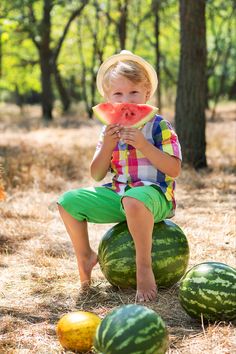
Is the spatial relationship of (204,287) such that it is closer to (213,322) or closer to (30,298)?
(213,322)

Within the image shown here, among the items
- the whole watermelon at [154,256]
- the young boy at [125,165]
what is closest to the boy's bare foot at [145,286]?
the young boy at [125,165]

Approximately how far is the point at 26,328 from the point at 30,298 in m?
0.57

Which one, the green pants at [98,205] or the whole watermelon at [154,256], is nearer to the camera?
the whole watermelon at [154,256]

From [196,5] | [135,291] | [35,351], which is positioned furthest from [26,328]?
[196,5]

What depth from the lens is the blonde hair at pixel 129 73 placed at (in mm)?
3631

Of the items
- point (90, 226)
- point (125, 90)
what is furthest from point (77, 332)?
point (90, 226)

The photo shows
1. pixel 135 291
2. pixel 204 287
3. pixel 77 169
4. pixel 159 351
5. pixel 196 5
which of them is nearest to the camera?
pixel 159 351

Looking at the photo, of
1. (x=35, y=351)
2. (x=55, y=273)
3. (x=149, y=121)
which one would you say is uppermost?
(x=149, y=121)

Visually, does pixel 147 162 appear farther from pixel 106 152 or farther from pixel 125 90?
pixel 125 90

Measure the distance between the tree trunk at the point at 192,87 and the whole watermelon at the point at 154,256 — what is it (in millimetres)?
4578

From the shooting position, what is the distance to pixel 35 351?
2.80 meters

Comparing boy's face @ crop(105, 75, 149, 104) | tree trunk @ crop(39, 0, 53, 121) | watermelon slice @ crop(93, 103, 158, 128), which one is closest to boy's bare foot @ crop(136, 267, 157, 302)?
watermelon slice @ crop(93, 103, 158, 128)

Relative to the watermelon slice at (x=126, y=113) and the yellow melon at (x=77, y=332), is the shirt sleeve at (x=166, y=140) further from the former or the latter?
the yellow melon at (x=77, y=332)

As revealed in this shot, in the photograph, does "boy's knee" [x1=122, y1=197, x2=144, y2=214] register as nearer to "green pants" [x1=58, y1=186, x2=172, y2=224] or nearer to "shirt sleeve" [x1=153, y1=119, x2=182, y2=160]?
"green pants" [x1=58, y1=186, x2=172, y2=224]
